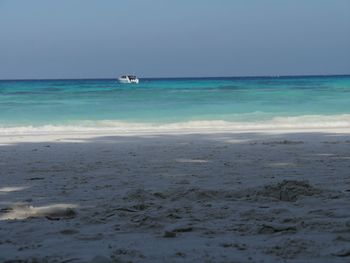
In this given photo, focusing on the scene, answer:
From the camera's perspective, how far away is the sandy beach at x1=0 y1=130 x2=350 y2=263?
3.21 meters

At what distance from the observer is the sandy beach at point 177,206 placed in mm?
3211

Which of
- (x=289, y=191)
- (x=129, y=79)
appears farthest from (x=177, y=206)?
(x=129, y=79)

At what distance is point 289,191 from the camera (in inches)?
191

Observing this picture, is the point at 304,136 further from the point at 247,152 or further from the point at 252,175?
the point at 252,175

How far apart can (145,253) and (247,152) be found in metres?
5.47

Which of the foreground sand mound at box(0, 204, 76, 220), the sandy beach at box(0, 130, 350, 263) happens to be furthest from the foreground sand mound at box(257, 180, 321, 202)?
the foreground sand mound at box(0, 204, 76, 220)

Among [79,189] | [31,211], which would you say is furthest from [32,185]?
[31,211]

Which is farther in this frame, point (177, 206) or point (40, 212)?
point (177, 206)

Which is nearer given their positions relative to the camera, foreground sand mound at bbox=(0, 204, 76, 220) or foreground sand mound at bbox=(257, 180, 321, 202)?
foreground sand mound at bbox=(0, 204, 76, 220)

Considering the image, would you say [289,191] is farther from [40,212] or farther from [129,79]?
[129,79]

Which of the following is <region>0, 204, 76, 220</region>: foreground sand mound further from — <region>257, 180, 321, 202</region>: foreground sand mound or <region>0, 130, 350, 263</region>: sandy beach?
<region>257, 180, 321, 202</region>: foreground sand mound

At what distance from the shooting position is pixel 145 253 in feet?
10.4

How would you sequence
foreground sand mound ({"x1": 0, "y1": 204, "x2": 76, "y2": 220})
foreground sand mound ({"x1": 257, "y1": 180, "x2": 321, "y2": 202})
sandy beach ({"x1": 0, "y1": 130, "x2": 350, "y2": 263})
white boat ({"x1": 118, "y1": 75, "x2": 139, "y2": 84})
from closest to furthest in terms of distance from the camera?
sandy beach ({"x1": 0, "y1": 130, "x2": 350, "y2": 263}) < foreground sand mound ({"x1": 0, "y1": 204, "x2": 76, "y2": 220}) < foreground sand mound ({"x1": 257, "y1": 180, "x2": 321, "y2": 202}) < white boat ({"x1": 118, "y1": 75, "x2": 139, "y2": 84})

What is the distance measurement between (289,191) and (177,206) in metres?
1.11
